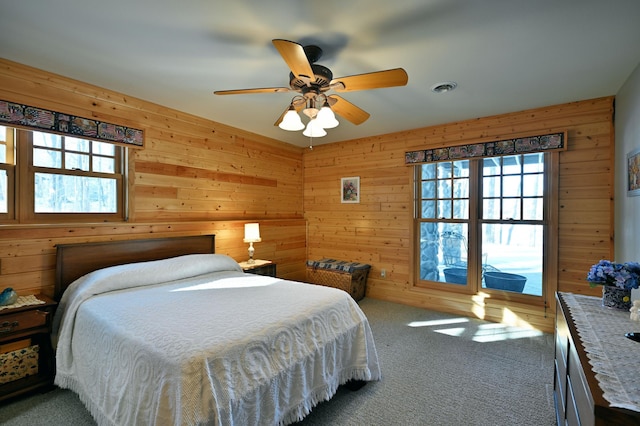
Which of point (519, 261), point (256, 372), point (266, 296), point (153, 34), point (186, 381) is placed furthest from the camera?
point (519, 261)

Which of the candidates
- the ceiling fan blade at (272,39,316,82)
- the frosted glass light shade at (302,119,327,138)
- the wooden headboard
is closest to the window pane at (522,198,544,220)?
the frosted glass light shade at (302,119,327,138)

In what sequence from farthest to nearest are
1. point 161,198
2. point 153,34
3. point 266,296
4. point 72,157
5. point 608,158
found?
point 161,198 < point 608,158 < point 72,157 < point 266,296 < point 153,34

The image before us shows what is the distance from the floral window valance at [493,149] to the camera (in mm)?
3252

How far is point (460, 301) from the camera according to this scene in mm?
3893

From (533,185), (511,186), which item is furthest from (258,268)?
(533,185)

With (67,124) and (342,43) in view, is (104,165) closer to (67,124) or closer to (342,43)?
(67,124)

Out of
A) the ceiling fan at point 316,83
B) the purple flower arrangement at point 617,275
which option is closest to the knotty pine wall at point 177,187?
the ceiling fan at point 316,83

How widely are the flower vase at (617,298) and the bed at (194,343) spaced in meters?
1.48

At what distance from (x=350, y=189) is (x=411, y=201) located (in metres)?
1.02

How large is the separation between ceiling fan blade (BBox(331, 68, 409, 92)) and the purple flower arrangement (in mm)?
1567

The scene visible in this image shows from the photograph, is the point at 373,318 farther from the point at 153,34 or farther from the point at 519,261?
the point at 153,34

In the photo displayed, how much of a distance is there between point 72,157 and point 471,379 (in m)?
4.04

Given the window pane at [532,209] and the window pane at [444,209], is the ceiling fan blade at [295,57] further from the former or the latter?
the window pane at [532,209]

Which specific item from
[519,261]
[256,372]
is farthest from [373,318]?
[256,372]
